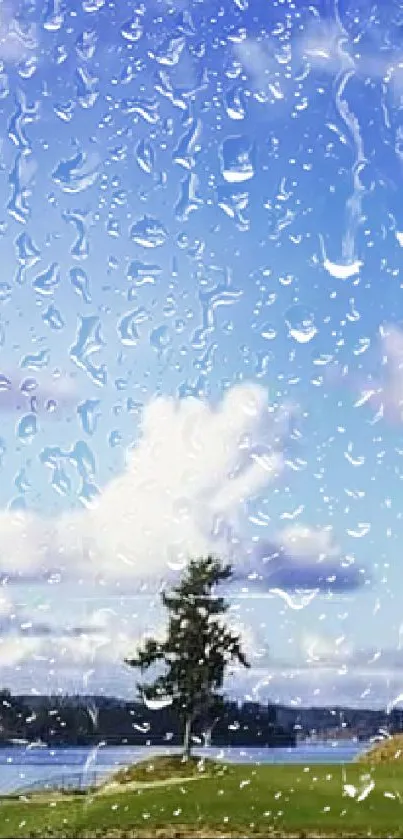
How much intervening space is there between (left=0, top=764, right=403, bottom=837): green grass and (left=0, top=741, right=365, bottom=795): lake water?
150mm

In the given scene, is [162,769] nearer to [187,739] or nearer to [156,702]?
[187,739]

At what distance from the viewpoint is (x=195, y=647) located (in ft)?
35.8

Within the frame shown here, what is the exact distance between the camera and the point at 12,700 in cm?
1049

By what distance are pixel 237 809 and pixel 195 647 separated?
1.44 m

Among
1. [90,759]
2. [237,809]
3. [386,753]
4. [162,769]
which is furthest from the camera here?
[386,753]

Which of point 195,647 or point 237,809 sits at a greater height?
point 195,647

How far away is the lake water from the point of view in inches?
416

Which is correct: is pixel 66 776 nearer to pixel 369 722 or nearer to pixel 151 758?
pixel 151 758

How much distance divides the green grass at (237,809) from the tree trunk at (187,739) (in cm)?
26

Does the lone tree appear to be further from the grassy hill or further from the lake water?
the grassy hill

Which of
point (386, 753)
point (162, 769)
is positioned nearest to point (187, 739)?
point (162, 769)

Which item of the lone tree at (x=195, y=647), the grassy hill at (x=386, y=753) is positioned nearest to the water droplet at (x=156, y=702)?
the lone tree at (x=195, y=647)

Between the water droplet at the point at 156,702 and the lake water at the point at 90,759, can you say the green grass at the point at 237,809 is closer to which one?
the lake water at the point at 90,759

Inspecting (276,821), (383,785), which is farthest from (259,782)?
(383,785)
